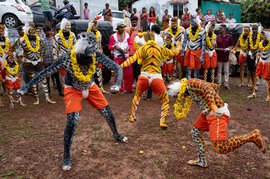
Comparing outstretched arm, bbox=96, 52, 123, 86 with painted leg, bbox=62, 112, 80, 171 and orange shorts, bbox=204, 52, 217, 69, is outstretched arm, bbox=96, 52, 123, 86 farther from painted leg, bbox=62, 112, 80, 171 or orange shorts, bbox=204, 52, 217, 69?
orange shorts, bbox=204, 52, 217, 69

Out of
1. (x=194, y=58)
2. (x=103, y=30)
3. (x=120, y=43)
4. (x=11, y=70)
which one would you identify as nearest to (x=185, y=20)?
(x=103, y=30)

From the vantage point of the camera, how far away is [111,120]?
5066 millimetres

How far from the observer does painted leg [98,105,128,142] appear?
4901 millimetres

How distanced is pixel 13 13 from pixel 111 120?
34.3 feet

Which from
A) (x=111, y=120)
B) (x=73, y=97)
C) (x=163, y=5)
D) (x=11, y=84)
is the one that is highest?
(x=163, y=5)

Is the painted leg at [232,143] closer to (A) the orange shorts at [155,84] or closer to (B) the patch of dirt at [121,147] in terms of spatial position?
(B) the patch of dirt at [121,147]

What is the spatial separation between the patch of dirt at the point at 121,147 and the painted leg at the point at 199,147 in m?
0.09

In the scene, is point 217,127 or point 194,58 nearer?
point 217,127

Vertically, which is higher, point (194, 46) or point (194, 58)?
point (194, 46)

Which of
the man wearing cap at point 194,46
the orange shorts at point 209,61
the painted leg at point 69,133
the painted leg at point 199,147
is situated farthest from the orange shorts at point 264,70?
the painted leg at point 69,133

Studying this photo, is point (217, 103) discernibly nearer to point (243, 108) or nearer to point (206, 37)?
point (243, 108)

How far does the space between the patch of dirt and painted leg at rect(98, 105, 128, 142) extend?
12 cm

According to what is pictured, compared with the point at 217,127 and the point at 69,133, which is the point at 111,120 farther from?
the point at 217,127

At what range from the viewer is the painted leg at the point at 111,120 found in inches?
193
